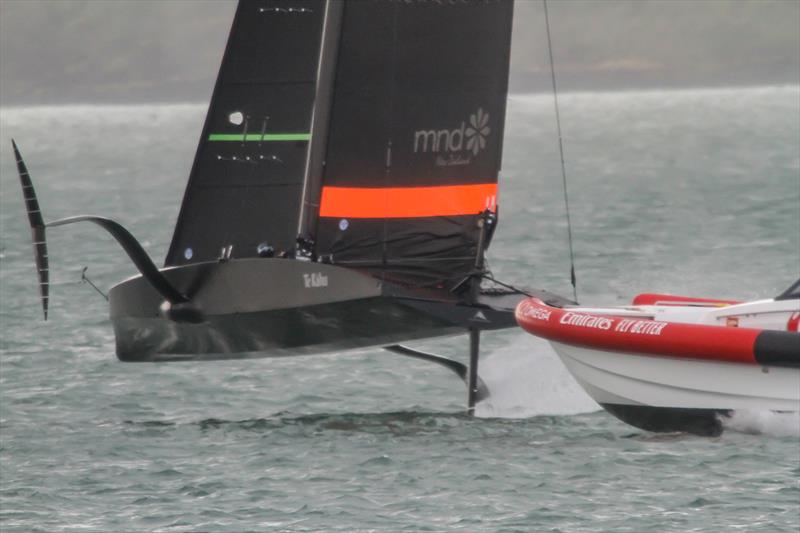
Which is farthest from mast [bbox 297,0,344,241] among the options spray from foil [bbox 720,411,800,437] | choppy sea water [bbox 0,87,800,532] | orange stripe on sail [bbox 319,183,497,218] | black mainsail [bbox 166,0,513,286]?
spray from foil [bbox 720,411,800,437]

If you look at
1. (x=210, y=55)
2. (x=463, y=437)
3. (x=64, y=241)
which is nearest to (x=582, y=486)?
(x=463, y=437)

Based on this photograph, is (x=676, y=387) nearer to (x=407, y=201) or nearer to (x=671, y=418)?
(x=671, y=418)

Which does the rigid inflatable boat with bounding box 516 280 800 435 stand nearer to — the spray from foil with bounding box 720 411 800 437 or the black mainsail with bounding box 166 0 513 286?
the spray from foil with bounding box 720 411 800 437

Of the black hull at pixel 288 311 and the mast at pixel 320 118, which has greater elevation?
the mast at pixel 320 118

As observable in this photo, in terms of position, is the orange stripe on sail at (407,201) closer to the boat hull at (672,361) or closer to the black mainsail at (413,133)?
the black mainsail at (413,133)

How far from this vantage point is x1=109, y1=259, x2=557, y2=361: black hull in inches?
595

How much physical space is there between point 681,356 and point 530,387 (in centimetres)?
325

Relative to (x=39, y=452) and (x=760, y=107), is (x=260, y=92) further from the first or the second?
(x=760, y=107)

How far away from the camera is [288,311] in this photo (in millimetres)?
15258

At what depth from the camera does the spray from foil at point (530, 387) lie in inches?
638

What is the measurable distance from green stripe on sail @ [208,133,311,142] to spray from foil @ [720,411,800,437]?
165 inches

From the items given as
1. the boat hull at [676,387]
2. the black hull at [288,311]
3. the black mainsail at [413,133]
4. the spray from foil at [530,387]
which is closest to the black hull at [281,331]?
the black hull at [288,311]

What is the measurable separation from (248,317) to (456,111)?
2392 mm

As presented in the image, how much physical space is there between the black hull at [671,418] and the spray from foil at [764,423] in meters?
0.09
